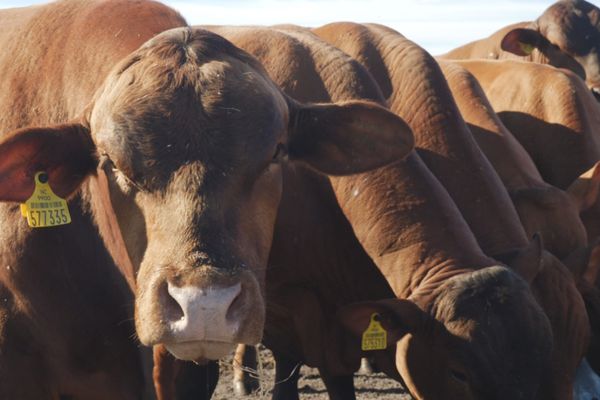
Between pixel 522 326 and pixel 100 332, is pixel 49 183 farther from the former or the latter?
pixel 522 326

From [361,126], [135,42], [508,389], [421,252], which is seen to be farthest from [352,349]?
[135,42]

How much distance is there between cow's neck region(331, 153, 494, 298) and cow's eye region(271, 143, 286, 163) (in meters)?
1.25

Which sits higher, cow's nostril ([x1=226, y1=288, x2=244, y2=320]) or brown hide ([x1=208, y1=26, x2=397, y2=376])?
cow's nostril ([x1=226, y1=288, x2=244, y2=320])

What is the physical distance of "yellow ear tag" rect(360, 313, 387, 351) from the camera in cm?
505

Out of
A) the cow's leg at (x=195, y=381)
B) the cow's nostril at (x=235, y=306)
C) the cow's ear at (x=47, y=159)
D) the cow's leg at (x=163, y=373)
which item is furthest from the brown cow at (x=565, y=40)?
the cow's nostril at (x=235, y=306)

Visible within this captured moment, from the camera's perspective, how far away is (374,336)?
199 inches

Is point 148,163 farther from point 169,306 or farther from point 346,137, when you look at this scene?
point 346,137

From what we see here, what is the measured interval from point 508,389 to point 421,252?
31.5 inches

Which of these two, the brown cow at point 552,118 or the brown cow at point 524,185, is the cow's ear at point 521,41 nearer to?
the brown cow at point 552,118

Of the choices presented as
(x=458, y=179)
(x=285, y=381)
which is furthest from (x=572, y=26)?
(x=458, y=179)

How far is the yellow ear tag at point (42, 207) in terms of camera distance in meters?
4.29

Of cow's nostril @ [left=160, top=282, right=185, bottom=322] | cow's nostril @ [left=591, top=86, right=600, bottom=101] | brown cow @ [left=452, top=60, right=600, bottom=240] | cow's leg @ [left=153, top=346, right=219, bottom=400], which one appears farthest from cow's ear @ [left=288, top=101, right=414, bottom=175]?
cow's nostril @ [left=591, top=86, right=600, bottom=101]

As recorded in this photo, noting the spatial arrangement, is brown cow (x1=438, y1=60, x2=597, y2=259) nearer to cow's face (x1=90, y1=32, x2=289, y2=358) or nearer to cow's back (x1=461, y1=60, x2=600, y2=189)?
cow's back (x1=461, y1=60, x2=600, y2=189)

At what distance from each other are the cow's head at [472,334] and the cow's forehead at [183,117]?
127 cm
